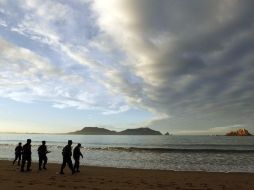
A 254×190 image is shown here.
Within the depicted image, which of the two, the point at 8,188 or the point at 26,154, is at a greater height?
the point at 26,154

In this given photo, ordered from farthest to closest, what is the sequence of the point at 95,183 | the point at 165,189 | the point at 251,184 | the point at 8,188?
the point at 251,184
the point at 95,183
the point at 165,189
the point at 8,188

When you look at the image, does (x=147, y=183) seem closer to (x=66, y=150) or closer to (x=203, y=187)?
(x=203, y=187)

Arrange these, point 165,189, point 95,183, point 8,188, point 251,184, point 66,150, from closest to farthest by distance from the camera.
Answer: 1. point 8,188
2. point 165,189
3. point 95,183
4. point 251,184
5. point 66,150

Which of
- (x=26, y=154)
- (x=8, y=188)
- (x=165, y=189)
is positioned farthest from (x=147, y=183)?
(x=26, y=154)

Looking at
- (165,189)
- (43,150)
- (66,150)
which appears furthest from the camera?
(43,150)

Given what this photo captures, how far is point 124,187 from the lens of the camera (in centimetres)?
1429

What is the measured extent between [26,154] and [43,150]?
141 centimetres

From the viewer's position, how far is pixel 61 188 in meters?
13.4

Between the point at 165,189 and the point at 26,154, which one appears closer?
the point at 165,189

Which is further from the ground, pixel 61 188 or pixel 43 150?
pixel 43 150

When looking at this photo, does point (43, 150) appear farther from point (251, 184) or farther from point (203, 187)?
point (251, 184)

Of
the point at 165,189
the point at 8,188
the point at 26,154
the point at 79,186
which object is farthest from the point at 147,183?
the point at 26,154

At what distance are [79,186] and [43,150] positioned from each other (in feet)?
25.3

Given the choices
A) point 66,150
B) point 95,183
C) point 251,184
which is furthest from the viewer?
point 66,150
